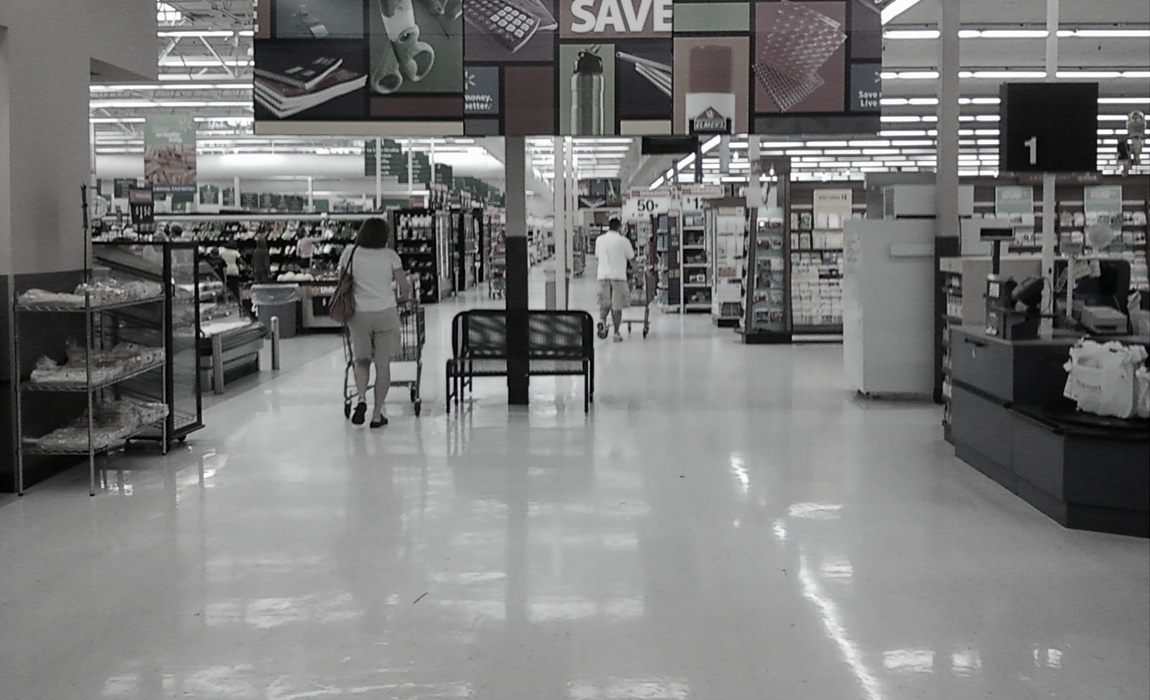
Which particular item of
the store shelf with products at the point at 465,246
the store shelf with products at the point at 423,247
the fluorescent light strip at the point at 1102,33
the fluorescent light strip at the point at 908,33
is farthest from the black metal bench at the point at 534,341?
the store shelf with products at the point at 465,246

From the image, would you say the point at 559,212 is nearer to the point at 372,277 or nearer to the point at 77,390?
the point at 372,277

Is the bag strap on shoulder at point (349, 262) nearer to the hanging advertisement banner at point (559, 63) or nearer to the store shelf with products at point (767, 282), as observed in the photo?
the hanging advertisement banner at point (559, 63)

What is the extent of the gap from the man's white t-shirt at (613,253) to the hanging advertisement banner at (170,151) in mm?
5764

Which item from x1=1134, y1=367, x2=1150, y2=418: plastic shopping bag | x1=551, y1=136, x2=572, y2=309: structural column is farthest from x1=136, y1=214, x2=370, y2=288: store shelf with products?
x1=1134, y1=367, x2=1150, y2=418: plastic shopping bag

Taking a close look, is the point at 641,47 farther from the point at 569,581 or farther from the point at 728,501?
the point at 569,581

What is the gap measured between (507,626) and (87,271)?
4.70 m

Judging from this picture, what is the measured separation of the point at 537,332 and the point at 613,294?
6423 mm

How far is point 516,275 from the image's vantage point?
10.5 metres

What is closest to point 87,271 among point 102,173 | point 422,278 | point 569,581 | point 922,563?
point 569,581

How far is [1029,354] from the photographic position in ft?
21.6

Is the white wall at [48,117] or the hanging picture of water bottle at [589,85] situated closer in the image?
the white wall at [48,117]

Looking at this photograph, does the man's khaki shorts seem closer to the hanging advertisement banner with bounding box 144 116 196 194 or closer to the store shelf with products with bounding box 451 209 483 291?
the hanging advertisement banner with bounding box 144 116 196 194

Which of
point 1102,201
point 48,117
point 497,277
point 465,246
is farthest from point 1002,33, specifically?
point 465,246

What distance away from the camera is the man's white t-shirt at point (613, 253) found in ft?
52.8
